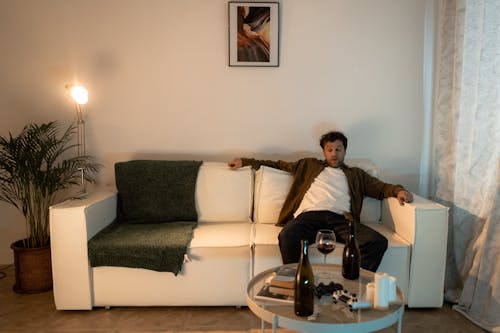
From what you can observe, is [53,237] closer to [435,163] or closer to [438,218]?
[438,218]

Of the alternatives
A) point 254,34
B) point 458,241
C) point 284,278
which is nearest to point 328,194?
point 458,241

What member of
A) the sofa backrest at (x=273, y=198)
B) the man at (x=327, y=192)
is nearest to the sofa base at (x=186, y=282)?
the man at (x=327, y=192)

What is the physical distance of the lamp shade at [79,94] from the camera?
2.86 metres

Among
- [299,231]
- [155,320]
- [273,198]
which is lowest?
[155,320]

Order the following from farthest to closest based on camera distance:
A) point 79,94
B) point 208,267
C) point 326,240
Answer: point 79,94, point 208,267, point 326,240

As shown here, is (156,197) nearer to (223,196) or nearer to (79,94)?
(223,196)

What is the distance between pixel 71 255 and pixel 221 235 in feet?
2.96

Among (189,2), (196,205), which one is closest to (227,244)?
(196,205)

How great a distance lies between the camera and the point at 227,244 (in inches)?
94.7

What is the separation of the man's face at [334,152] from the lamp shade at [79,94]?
1.82 meters

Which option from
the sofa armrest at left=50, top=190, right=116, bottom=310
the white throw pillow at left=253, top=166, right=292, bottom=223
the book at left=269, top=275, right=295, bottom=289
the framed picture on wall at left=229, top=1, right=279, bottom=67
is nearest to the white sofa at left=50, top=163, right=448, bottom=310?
the sofa armrest at left=50, top=190, right=116, bottom=310

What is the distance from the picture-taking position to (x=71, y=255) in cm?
235

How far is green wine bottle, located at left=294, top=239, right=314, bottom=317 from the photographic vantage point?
147cm

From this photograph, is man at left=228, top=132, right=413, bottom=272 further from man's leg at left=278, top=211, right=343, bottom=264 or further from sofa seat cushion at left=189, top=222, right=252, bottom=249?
sofa seat cushion at left=189, top=222, right=252, bottom=249
